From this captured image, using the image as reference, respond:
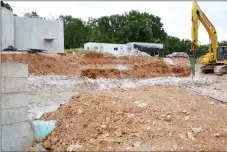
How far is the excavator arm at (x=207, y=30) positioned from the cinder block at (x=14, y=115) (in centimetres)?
1365

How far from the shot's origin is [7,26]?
25406 mm

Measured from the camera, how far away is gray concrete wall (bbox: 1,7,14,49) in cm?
Answer: 2445

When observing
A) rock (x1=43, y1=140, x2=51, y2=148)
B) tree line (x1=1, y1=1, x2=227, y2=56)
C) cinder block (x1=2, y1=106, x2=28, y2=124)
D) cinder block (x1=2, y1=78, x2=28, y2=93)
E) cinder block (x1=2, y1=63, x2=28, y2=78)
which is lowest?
rock (x1=43, y1=140, x2=51, y2=148)

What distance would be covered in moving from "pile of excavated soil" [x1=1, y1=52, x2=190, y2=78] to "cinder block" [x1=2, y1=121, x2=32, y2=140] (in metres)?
12.9

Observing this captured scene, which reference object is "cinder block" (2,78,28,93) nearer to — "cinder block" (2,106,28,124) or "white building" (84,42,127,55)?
"cinder block" (2,106,28,124)

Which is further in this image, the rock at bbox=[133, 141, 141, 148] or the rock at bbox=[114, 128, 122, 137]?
the rock at bbox=[114, 128, 122, 137]

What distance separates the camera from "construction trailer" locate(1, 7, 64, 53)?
25.5m

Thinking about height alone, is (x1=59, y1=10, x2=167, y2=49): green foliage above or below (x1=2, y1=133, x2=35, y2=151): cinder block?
above

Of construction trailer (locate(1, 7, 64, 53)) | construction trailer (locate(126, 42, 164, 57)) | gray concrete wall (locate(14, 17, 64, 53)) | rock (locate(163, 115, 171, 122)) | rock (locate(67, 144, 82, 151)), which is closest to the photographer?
rock (locate(67, 144, 82, 151))

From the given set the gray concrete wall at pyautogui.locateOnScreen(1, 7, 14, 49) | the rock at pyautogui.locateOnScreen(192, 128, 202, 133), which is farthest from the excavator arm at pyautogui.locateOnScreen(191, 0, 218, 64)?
the gray concrete wall at pyautogui.locateOnScreen(1, 7, 14, 49)

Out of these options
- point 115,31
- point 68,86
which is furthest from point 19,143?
point 115,31

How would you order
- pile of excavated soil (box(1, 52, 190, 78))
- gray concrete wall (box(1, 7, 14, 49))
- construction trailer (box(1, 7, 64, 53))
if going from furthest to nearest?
construction trailer (box(1, 7, 64, 53))
gray concrete wall (box(1, 7, 14, 49))
pile of excavated soil (box(1, 52, 190, 78))

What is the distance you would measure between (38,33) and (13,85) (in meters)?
23.0

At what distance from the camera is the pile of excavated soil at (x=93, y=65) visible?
19.7 meters
